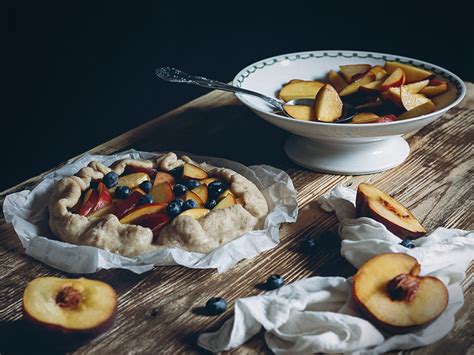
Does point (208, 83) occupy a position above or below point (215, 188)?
above

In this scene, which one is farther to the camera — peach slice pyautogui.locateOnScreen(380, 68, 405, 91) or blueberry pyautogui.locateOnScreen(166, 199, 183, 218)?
peach slice pyautogui.locateOnScreen(380, 68, 405, 91)

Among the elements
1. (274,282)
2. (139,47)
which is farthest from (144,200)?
(139,47)

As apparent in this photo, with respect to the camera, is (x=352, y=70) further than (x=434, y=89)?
Yes

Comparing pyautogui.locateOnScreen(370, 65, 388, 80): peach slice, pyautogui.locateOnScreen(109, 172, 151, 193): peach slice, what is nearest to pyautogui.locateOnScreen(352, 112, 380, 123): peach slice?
pyautogui.locateOnScreen(370, 65, 388, 80): peach slice

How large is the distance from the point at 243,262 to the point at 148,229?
0.70 ft

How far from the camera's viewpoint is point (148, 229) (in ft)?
4.91

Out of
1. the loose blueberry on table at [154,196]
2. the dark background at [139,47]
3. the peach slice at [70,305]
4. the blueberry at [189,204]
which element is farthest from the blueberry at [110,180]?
the dark background at [139,47]

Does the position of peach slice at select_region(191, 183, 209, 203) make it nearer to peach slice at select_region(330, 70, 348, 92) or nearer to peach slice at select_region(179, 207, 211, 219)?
peach slice at select_region(179, 207, 211, 219)

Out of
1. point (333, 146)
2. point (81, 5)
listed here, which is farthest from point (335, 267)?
point (81, 5)


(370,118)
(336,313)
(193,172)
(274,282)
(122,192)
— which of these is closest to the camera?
(336,313)

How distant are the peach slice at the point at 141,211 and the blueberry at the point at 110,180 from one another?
0.46 ft

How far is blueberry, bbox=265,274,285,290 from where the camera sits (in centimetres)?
140

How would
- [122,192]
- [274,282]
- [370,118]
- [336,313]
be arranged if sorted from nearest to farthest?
[336,313]
[274,282]
[122,192]
[370,118]

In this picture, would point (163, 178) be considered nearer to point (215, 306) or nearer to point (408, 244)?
point (215, 306)
